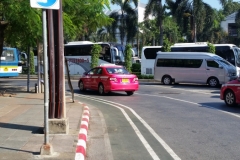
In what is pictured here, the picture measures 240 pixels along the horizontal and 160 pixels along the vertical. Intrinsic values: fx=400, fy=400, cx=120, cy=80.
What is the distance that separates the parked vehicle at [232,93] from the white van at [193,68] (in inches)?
459

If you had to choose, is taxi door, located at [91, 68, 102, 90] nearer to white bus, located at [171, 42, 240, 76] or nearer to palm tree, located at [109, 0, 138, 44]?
white bus, located at [171, 42, 240, 76]

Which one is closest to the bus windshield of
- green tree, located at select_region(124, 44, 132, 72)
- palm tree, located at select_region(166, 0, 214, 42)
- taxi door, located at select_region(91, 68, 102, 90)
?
green tree, located at select_region(124, 44, 132, 72)

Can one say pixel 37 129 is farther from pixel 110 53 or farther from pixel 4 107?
pixel 110 53

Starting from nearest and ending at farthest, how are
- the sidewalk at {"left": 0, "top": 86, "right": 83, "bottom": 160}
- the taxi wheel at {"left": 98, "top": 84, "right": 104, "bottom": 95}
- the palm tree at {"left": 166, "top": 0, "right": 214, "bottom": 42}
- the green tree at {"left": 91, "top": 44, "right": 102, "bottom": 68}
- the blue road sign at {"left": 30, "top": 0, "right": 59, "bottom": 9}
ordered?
the blue road sign at {"left": 30, "top": 0, "right": 59, "bottom": 9} < the sidewalk at {"left": 0, "top": 86, "right": 83, "bottom": 160} < the taxi wheel at {"left": 98, "top": 84, "right": 104, "bottom": 95} < the green tree at {"left": 91, "top": 44, "right": 102, "bottom": 68} < the palm tree at {"left": 166, "top": 0, "right": 214, "bottom": 42}

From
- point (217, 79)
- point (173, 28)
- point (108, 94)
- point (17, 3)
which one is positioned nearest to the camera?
point (17, 3)

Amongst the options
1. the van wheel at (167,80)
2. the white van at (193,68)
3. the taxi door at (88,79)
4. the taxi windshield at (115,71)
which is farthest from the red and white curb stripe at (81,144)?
the van wheel at (167,80)

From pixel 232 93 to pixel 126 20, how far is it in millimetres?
42336

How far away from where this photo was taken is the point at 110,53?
130 feet

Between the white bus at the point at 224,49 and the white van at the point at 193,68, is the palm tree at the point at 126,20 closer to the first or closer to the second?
the white bus at the point at 224,49

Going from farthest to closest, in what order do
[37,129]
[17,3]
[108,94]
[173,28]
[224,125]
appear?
[173,28]
[108,94]
[17,3]
[224,125]
[37,129]

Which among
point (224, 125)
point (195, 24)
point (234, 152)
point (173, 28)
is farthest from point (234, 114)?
point (173, 28)

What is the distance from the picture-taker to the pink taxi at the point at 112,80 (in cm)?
2019

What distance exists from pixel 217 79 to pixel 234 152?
1996 cm

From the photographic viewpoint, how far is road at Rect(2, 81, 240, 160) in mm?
7879
